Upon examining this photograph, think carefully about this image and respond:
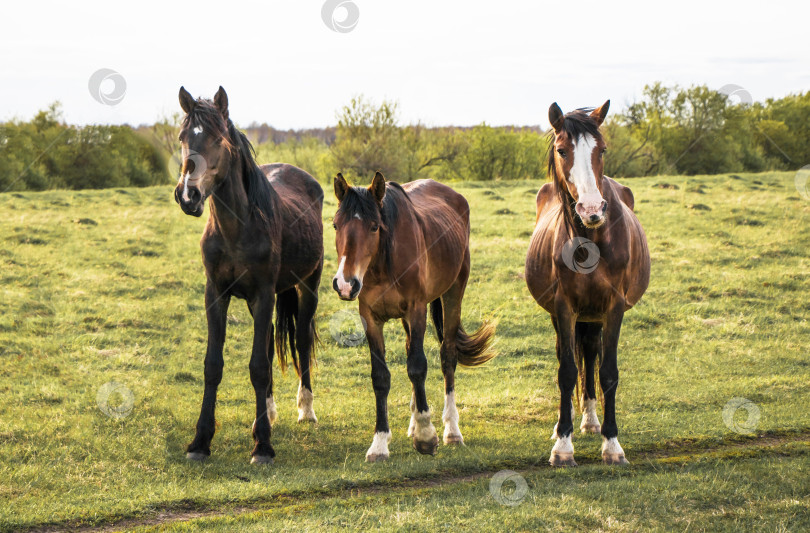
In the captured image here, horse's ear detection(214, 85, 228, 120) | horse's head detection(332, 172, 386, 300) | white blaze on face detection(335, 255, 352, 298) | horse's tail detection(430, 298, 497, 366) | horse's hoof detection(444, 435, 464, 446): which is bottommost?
horse's hoof detection(444, 435, 464, 446)

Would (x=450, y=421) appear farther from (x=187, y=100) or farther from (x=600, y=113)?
(x=187, y=100)

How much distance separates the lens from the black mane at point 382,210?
6.14m

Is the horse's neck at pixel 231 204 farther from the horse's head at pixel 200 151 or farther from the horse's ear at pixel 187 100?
the horse's ear at pixel 187 100

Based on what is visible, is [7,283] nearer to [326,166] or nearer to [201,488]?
[201,488]

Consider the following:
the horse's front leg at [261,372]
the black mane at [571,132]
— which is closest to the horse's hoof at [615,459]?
the black mane at [571,132]

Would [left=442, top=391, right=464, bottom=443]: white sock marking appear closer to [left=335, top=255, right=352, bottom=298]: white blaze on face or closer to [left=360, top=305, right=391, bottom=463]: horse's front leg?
[left=360, top=305, right=391, bottom=463]: horse's front leg

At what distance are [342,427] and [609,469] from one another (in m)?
2.91

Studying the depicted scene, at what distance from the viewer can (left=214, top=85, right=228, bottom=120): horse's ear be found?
6520 millimetres

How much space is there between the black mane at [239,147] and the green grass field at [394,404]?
7.83ft

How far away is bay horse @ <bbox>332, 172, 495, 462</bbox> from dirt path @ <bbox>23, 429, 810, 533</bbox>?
1.94 ft

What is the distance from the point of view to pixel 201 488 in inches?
233

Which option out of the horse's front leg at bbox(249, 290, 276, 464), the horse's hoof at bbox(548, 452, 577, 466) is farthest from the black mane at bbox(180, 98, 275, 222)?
the horse's hoof at bbox(548, 452, 577, 466)

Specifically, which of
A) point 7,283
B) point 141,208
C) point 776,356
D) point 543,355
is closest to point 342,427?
point 543,355

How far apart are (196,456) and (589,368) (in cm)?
407
